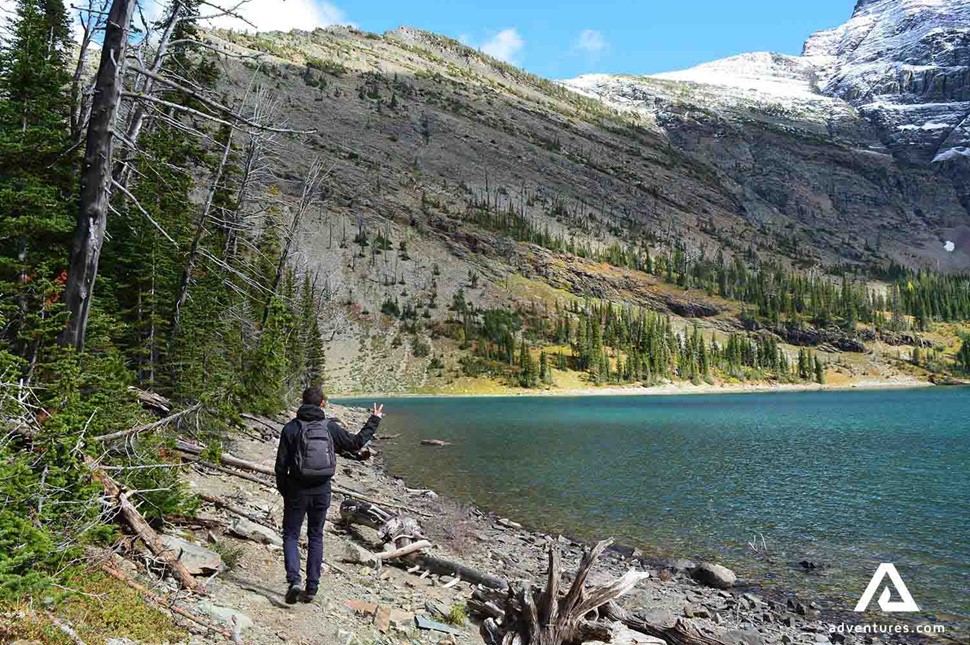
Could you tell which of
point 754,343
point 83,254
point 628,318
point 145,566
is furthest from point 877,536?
point 754,343

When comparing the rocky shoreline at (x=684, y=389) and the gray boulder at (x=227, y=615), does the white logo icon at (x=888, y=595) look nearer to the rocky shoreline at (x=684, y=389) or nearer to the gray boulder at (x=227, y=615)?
the gray boulder at (x=227, y=615)

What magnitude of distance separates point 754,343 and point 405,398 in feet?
378

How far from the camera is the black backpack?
25.7 feet

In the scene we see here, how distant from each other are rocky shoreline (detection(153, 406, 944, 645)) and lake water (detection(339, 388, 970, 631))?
1762 mm

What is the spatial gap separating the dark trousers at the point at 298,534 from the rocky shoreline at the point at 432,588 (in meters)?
0.39

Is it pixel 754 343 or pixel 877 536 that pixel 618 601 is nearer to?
pixel 877 536

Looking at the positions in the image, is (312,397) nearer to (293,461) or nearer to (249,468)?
(293,461)

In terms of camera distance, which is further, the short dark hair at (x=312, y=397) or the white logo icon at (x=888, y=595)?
the white logo icon at (x=888, y=595)

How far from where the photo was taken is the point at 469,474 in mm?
30406

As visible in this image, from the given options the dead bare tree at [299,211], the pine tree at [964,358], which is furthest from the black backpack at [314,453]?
the pine tree at [964,358]

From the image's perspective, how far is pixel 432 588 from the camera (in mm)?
10672

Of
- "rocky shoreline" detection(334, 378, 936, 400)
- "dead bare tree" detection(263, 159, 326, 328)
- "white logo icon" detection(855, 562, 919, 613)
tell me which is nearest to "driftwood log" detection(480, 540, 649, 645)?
"white logo icon" detection(855, 562, 919, 613)

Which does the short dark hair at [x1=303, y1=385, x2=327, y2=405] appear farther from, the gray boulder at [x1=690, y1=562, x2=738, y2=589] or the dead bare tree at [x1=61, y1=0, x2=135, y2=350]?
the gray boulder at [x1=690, y1=562, x2=738, y2=589]

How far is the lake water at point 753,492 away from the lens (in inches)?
656
